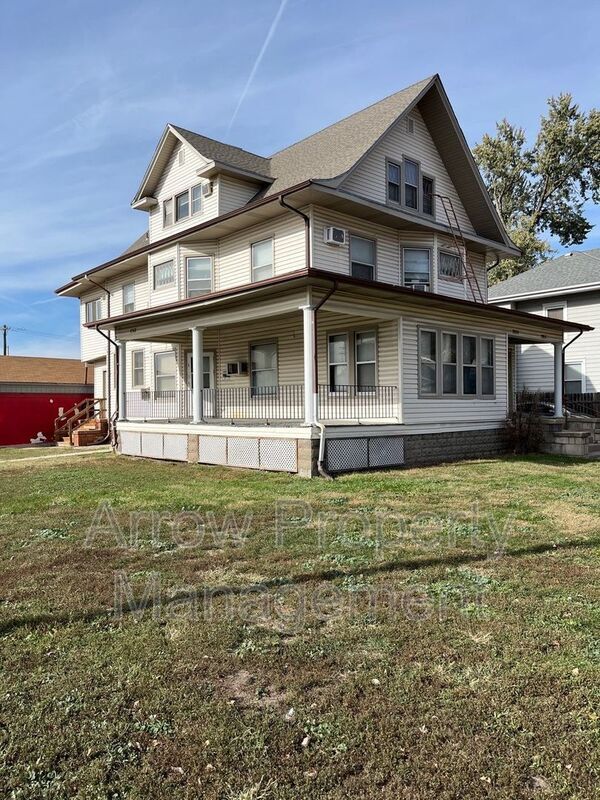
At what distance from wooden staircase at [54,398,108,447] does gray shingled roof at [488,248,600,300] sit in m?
16.4

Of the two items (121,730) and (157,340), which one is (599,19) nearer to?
(157,340)

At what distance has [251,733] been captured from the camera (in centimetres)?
270

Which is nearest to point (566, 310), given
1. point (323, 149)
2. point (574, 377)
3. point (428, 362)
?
point (574, 377)

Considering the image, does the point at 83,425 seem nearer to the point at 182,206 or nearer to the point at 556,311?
the point at 182,206

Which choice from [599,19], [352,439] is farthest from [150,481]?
[599,19]

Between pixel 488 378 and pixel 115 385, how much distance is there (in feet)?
45.6

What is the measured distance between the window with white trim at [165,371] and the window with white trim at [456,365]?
8.73 metres

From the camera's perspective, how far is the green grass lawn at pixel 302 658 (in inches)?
96.0

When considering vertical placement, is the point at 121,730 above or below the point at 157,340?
below

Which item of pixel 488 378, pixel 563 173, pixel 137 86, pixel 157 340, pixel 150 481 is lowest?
pixel 150 481

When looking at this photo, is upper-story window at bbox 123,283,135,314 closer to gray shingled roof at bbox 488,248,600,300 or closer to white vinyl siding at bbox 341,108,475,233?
white vinyl siding at bbox 341,108,475,233

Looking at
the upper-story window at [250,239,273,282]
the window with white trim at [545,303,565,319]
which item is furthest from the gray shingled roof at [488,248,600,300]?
the upper-story window at [250,239,273,282]

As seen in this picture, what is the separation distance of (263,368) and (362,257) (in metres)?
4.15

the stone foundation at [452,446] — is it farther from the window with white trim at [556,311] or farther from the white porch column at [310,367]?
the window with white trim at [556,311]
